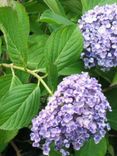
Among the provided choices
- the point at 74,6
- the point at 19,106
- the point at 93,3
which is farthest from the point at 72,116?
the point at 74,6

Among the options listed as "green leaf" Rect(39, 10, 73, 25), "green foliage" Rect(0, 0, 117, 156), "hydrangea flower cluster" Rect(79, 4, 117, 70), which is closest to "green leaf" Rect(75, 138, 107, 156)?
"green foliage" Rect(0, 0, 117, 156)

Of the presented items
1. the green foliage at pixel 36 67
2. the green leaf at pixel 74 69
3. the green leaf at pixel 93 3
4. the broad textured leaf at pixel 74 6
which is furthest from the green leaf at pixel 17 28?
the broad textured leaf at pixel 74 6

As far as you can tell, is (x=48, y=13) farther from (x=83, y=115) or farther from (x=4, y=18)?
(x=83, y=115)

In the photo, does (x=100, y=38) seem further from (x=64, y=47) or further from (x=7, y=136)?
(x=7, y=136)

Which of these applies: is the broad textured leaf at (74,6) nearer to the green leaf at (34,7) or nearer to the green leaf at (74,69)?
the green leaf at (34,7)

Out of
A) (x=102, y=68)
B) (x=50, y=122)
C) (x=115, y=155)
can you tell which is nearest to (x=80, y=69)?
(x=102, y=68)

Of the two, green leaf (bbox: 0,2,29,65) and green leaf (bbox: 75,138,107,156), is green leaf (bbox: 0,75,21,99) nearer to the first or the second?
green leaf (bbox: 0,2,29,65)
